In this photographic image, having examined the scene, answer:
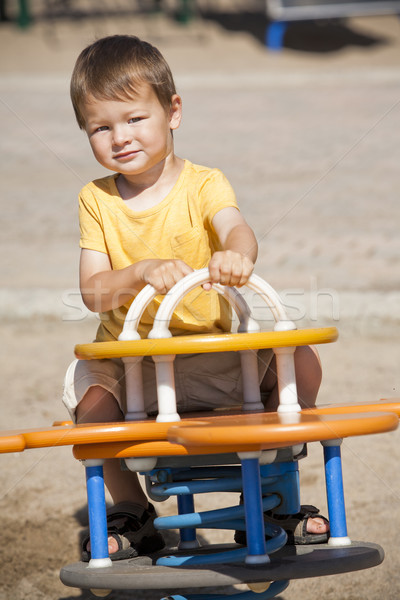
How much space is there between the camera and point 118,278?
2.08 meters

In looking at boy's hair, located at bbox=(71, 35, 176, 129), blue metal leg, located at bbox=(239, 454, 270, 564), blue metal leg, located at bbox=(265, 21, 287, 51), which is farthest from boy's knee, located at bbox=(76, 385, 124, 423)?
blue metal leg, located at bbox=(265, 21, 287, 51)

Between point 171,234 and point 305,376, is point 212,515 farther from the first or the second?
point 171,234

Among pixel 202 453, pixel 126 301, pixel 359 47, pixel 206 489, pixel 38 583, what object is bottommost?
pixel 38 583

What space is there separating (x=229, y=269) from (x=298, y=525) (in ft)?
2.42

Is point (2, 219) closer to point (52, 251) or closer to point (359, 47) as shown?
point (52, 251)

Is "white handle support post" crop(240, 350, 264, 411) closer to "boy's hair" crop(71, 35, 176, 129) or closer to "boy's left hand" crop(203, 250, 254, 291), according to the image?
"boy's left hand" crop(203, 250, 254, 291)

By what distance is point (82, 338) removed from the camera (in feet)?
16.0

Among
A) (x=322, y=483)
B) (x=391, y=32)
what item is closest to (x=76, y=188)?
(x=322, y=483)

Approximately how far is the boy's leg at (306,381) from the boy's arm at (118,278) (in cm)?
38

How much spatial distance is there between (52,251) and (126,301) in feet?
15.2

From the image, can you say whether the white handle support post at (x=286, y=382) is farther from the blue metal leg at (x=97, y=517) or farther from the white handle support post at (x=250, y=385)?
the blue metal leg at (x=97, y=517)

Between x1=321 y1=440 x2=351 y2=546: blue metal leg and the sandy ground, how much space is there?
1.67 ft

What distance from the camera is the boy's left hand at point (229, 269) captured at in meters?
1.79

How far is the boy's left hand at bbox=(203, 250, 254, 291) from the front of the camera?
70.7 inches
